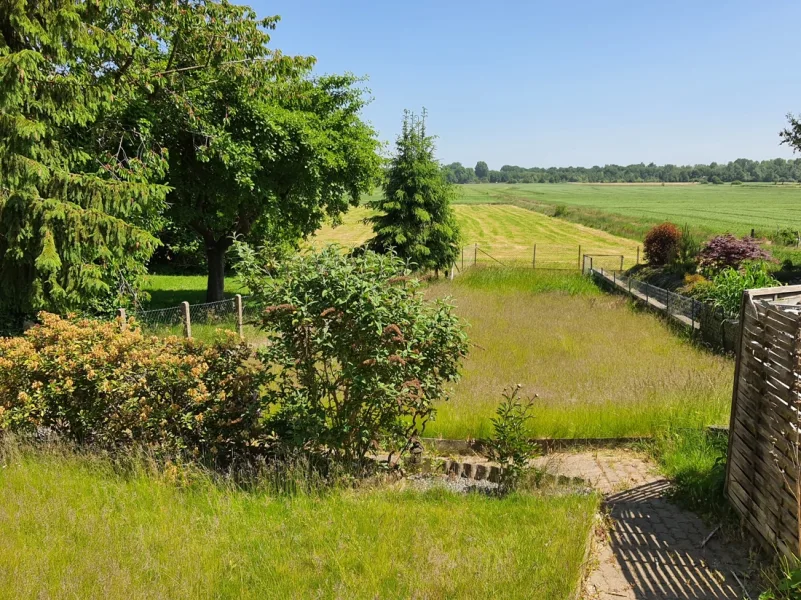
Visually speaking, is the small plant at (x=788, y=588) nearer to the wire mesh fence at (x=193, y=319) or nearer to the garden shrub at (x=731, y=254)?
the wire mesh fence at (x=193, y=319)

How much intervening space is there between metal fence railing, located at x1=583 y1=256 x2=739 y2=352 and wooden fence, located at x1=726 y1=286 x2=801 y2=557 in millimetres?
4940

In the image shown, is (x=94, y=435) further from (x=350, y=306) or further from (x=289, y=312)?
(x=350, y=306)

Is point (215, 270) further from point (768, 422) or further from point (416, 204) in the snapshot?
point (768, 422)

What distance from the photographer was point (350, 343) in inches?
203

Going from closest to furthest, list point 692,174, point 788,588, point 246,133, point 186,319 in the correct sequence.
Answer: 1. point 788,588
2. point 186,319
3. point 246,133
4. point 692,174

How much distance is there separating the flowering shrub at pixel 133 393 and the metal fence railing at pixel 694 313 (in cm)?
784

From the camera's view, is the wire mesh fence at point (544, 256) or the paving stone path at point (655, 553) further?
the wire mesh fence at point (544, 256)

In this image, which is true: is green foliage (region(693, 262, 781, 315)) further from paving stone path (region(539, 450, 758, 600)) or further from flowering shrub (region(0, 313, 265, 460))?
flowering shrub (region(0, 313, 265, 460))

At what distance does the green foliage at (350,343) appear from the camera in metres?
5.08

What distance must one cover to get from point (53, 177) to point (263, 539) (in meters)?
7.22

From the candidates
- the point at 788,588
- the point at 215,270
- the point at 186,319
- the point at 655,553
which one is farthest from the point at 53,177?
the point at 215,270

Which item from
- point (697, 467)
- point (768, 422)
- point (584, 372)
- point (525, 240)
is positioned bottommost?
point (584, 372)

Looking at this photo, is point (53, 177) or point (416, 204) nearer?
point (53, 177)

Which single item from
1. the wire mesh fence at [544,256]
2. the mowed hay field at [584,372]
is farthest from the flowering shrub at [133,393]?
the wire mesh fence at [544,256]
